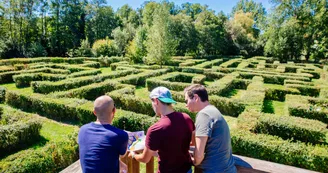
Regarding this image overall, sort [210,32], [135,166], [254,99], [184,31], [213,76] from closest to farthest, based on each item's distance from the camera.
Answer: [135,166] → [254,99] → [213,76] → [184,31] → [210,32]

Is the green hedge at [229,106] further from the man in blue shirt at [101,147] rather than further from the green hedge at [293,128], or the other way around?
the man in blue shirt at [101,147]

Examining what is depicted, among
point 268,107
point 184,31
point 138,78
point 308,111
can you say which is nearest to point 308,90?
point 268,107

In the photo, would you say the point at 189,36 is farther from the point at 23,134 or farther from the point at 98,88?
the point at 23,134

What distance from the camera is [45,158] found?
200 inches

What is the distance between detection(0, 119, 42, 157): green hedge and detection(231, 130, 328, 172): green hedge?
6754 mm

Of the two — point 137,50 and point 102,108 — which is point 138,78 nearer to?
point 137,50

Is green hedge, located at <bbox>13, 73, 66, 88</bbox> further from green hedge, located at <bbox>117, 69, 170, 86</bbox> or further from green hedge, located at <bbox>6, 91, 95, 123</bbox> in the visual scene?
green hedge, located at <bbox>117, 69, 170, 86</bbox>

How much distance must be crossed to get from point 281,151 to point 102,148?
5.07 m

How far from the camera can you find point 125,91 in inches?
434

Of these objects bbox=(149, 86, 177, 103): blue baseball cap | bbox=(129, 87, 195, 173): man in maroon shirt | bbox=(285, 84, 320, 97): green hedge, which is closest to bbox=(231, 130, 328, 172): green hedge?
bbox=(129, 87, 195, 173): man in maroon shirt

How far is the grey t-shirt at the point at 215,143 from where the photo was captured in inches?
90.1

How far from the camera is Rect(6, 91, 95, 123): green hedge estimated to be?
839cm

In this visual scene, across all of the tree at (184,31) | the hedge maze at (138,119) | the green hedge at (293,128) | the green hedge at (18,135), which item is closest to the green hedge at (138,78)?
the hedge maze at (138,119)

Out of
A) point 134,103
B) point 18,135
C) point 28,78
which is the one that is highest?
point 28,78
